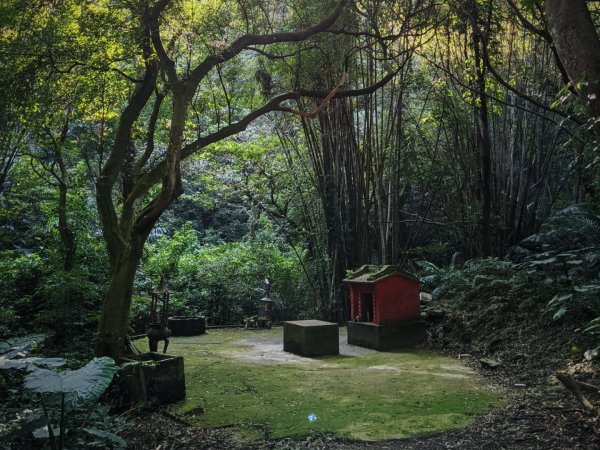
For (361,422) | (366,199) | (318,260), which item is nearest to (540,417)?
(361,422)

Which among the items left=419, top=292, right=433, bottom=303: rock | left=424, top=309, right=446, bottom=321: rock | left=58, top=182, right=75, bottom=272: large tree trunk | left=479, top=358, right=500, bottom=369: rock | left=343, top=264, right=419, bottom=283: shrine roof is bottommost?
left=479, top=358, right=500, bottom=369: rock

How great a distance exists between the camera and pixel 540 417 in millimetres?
3127

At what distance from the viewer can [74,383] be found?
91.2 inches

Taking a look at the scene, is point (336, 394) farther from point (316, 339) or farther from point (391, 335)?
point (391, 335)

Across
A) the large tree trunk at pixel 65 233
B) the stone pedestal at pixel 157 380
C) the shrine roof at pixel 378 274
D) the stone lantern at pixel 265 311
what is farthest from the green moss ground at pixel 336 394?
the stone lantern at pixel 265 311

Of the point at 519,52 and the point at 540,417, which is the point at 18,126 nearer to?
the point at 540,417

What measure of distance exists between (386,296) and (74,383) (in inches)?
162

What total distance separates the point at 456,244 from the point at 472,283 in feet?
8.88

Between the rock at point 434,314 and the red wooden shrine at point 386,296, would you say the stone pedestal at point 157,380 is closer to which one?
the red wooden shrine at point 386,296

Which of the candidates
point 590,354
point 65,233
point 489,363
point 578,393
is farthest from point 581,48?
point 65,233

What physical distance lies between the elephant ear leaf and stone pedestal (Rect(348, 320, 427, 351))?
3864 millimetres

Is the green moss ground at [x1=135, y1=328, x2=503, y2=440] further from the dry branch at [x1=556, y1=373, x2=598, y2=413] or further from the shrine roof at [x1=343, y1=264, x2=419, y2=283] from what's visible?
the shrine roof at [x1=343, y1=264, x2=419, y2=283]

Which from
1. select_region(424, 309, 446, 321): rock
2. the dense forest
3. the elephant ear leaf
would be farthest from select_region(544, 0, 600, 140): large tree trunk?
select_region(424, 309, 446, 321): rock

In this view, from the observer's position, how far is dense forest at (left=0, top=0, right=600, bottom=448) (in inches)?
159
